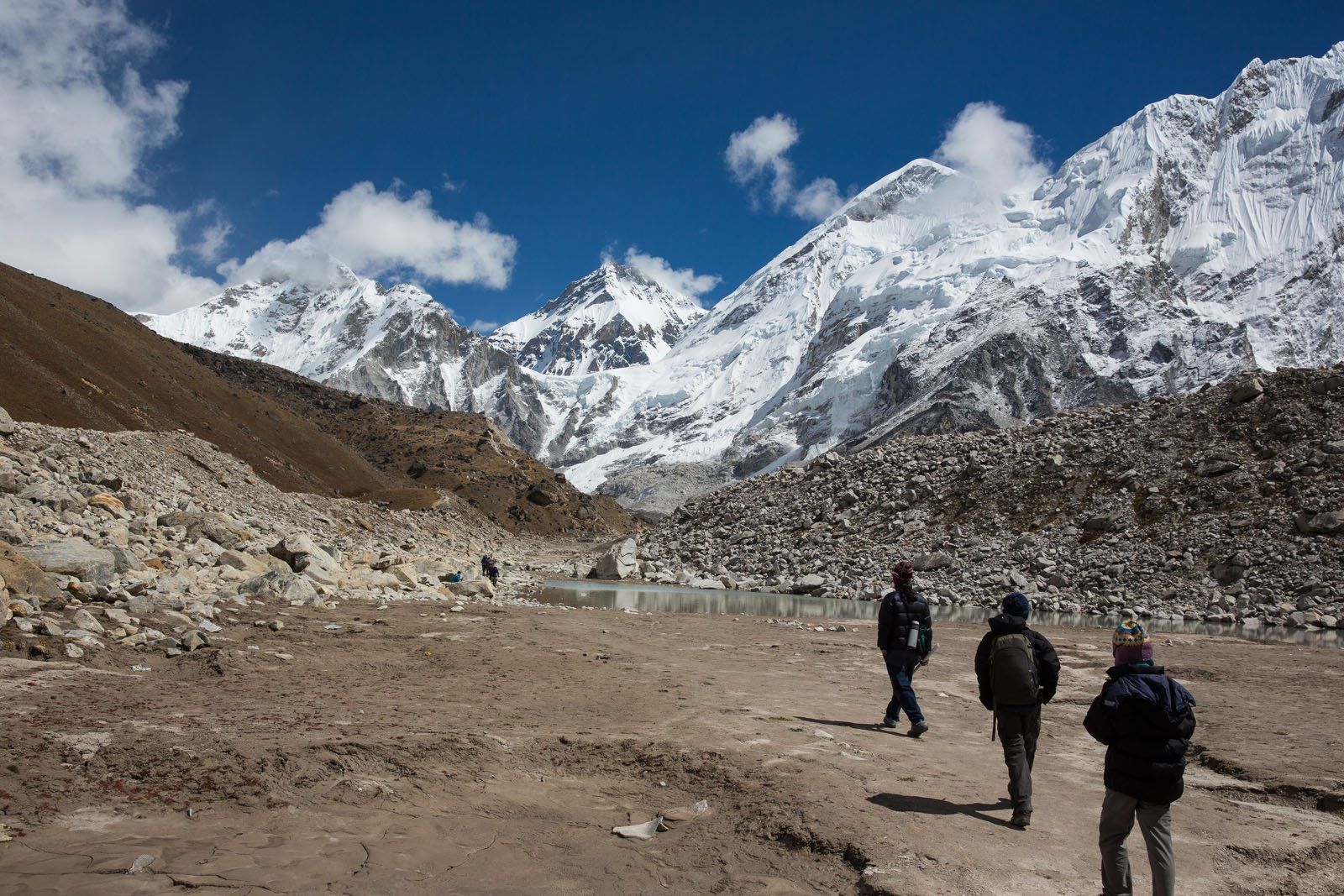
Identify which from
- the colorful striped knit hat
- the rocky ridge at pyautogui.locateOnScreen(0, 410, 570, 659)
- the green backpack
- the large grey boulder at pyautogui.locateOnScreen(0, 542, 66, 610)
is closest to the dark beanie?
the green backpack

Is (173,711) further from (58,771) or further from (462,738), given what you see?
(462,738)

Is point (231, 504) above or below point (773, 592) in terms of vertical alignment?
above

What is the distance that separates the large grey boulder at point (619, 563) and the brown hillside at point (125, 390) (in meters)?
24.5

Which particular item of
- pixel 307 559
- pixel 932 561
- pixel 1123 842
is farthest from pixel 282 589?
pixel 932 561

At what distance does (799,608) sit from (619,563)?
15.9 metres

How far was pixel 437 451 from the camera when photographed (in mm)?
112562

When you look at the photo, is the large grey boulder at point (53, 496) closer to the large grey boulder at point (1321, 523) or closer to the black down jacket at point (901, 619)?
the black down jacket at point (901, 619)

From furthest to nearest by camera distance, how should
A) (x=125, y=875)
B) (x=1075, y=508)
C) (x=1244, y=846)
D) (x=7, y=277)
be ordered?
(x=7, y=277) → (x=1075, y=508) → (x=1244, y=846) → (x=125, y=875)

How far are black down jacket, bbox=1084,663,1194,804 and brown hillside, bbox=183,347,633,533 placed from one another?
9705 cm

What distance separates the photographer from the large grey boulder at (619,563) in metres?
46.6

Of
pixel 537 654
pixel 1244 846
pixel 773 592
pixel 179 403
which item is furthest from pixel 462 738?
pixel 179 403

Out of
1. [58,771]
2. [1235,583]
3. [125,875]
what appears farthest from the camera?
[1235,583]

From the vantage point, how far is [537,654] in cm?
1546

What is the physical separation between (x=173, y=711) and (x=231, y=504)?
27.5 m
